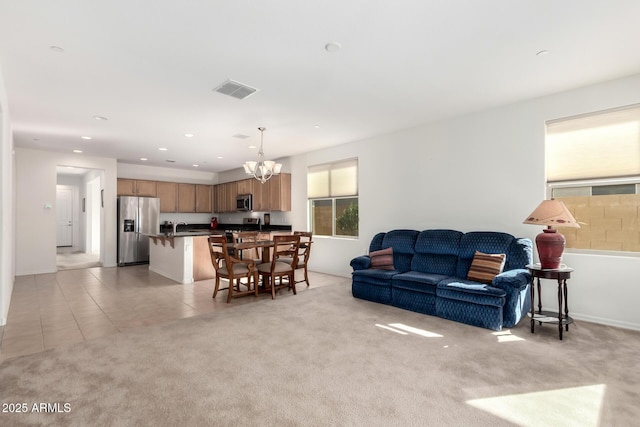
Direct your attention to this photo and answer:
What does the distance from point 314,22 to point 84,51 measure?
79.5 inches

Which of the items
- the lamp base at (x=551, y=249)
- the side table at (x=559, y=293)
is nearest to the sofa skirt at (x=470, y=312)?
the side table at (x=559, y=293)

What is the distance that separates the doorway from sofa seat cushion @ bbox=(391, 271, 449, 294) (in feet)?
31.2

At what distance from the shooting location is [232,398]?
2.10 metres

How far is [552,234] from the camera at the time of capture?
3240mm

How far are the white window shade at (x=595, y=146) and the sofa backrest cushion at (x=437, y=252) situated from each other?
1359mm

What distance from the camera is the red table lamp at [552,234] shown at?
3168 mm

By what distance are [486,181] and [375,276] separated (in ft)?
6.56

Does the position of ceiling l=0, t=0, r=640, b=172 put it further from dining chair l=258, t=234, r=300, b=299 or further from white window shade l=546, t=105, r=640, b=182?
dining chair l=258, t=234, r=300, b=299

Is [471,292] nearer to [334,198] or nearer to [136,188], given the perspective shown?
[334,198]

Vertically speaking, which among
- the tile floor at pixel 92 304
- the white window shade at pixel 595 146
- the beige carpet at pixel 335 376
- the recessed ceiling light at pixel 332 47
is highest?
the recessed ceiling light at pixel 332 47

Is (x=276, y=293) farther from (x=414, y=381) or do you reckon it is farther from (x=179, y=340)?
(x=414, y=381)

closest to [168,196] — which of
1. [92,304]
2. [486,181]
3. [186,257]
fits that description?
[186,257]

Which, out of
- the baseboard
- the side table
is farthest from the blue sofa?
the baseboard

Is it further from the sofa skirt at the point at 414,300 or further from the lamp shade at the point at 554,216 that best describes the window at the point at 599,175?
the sofa skirt at the point at 414,300
